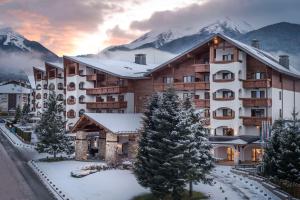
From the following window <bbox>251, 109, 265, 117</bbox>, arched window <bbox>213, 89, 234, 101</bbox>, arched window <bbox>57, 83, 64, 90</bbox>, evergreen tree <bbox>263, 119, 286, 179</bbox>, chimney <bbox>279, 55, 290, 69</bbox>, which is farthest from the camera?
arched window <bbox>57, 83, 64, 90</bbox>

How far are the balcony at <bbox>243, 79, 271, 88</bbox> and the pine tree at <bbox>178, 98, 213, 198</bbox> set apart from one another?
1996cm

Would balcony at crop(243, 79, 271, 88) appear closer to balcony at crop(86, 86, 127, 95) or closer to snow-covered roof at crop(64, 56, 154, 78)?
snow-covered roof at crop(64, 56, 154, 78)

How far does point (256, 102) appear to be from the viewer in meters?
51.4

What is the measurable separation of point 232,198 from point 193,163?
14.7ft

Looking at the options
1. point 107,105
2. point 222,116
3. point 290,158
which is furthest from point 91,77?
point 290,158

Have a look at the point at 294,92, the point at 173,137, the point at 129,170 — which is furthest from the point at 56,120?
the point at 294,92

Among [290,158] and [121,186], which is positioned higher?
[290,158]

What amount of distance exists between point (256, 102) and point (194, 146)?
22.5 meters

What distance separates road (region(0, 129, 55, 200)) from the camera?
3356 centimetres

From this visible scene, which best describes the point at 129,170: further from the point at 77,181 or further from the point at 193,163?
the point at 193,163

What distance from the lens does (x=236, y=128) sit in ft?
169

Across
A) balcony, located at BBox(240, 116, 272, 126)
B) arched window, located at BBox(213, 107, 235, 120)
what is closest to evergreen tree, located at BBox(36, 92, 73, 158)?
arched window, located at BBox(213, 107, 235, 120)

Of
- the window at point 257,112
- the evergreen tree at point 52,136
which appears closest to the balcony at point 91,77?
the evergreen tree at point 52,136

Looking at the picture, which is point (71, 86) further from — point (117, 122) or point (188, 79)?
point (117, 122)
